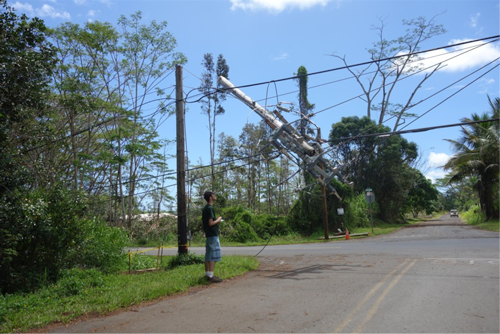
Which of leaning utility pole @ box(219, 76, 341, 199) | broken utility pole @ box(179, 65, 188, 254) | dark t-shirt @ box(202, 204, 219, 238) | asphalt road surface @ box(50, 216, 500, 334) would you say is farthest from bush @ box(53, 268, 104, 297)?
leaning utility pole @ box(219, 76, 341, 199)

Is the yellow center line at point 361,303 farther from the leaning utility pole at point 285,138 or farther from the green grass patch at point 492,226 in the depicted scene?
the green grass patch at point 492,226

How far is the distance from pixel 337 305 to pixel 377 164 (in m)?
Result: 32.8

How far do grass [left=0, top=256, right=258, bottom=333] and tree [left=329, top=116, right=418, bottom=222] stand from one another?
97.5 feet

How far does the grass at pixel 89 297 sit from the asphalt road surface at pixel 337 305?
38 centimetres

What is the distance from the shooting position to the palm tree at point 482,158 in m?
29.5

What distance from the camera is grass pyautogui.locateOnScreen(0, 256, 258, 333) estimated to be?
5.77 m

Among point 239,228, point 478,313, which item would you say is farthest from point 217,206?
point 478,313

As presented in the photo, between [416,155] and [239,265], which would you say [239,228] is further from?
[416,155]

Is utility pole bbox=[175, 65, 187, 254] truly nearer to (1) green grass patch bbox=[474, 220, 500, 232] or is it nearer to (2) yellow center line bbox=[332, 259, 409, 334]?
(2) yellow center line bbox=[332, 259, 409, 334]

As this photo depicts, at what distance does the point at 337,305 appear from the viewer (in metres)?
5.91

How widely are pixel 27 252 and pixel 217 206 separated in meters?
22.7

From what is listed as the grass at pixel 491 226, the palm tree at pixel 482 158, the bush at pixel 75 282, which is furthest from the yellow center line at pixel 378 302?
the palm tree at pixel 482 158

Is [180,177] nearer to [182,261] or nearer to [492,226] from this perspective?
[182,261]

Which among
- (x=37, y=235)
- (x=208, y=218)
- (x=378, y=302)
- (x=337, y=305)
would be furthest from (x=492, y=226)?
(x=37, y=235)
